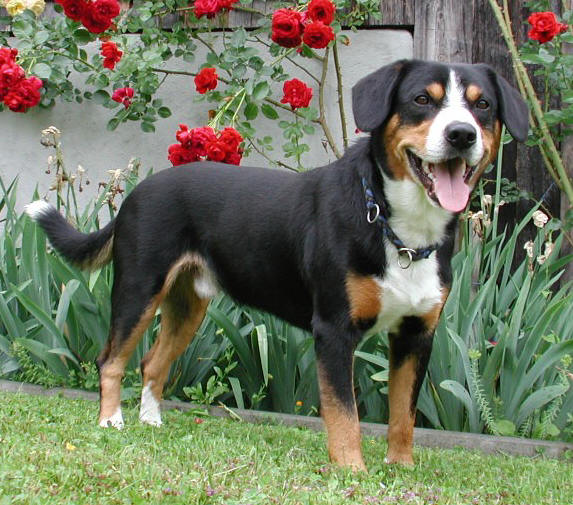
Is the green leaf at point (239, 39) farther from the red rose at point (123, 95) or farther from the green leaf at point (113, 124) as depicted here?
the green leaf at point (113, 124)

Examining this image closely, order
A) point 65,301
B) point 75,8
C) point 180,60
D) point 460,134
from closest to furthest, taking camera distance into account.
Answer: point 460,134, point 65,301, point 75,8, point 180,60

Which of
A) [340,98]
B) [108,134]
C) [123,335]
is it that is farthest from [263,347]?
[108,134]

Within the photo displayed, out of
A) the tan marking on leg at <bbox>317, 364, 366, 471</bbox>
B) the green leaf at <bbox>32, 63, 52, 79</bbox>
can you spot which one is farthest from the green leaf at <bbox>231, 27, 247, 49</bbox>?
the tan marking on leg at <bbox>317, 364, 366, 471</bbox>

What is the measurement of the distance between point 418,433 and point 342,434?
116cm

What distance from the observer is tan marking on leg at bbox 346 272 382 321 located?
131 inches

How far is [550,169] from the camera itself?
17.9 feet

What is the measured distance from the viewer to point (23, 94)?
5539 mm

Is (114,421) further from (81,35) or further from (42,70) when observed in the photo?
(81,35)

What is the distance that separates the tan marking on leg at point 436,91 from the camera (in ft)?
10.8

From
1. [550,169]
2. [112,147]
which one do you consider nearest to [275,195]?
[550,169]

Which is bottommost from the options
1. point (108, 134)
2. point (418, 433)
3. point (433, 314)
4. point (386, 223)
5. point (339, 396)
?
point (418, 433)

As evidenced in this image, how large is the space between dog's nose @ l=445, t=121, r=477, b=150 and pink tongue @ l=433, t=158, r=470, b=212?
124 millimetres

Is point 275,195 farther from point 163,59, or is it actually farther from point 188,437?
point 163,59

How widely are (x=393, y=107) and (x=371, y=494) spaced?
4.73 feet
